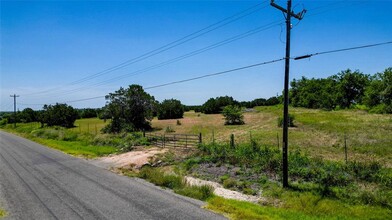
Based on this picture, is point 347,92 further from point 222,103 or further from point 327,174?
point 327,174

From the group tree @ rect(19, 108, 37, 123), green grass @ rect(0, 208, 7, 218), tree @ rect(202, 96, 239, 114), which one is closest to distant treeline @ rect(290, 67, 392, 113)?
tree @ rect(202, 96, 239, 114)

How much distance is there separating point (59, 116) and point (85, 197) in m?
70.4

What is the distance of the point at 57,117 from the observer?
7781cm

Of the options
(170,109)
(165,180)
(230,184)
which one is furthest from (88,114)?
(230,184)

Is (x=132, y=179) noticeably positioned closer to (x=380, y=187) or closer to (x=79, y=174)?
(x=79, y=174)

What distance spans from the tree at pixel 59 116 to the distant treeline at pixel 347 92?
7608cm

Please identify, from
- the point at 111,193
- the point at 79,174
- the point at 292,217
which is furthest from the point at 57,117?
the point at 292,217

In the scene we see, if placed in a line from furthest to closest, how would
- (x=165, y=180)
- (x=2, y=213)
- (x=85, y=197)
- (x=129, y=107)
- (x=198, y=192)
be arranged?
(x=129, y=107)
(x=165, y=180)
(x=198, y=192)
(x=85, y=197)
(x=2, y=213)

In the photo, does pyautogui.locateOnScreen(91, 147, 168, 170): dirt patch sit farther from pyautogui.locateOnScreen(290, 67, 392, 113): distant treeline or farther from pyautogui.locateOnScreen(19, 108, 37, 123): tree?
pyautogui.locateOnScreen(19, 108, 37, 123): tree

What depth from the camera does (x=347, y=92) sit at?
9844 cm

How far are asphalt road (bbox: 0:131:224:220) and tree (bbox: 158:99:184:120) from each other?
192 ft

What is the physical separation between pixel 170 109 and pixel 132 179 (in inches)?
2470

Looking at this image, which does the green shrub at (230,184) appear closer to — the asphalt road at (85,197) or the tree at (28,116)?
the asphalt road at (85,197)

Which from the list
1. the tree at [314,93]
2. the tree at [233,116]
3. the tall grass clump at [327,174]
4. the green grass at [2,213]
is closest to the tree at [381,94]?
the tree at [314,93]
